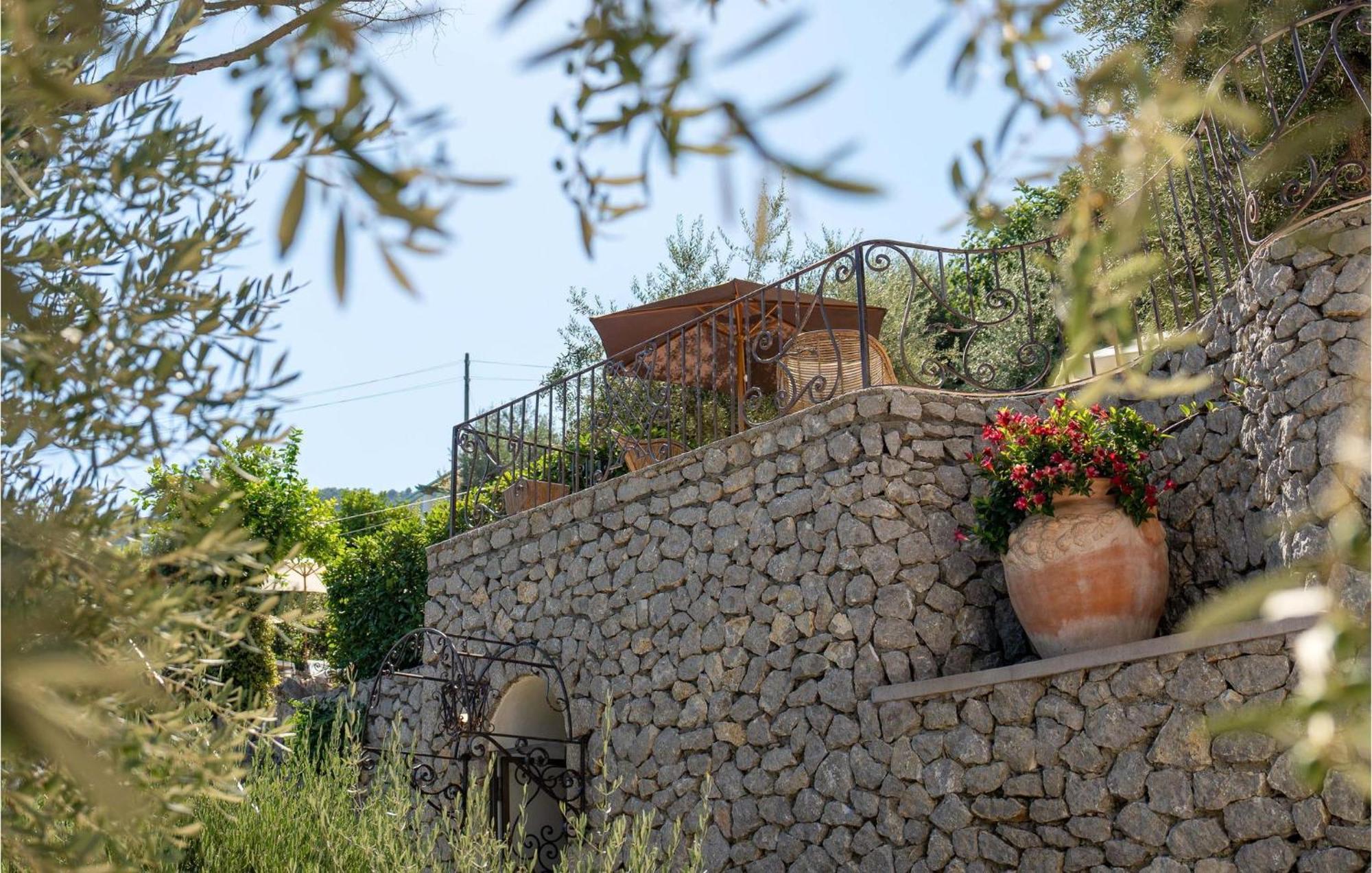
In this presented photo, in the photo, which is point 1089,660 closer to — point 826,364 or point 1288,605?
point 826,364

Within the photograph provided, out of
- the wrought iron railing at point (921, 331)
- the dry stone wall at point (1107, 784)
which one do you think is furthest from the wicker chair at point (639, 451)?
the dry stone wall at point (1107, 784)

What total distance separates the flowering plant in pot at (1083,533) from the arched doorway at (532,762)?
3.67 m

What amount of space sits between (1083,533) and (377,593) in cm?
816

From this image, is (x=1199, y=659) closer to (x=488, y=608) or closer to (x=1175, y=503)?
(x=1175, y=503)

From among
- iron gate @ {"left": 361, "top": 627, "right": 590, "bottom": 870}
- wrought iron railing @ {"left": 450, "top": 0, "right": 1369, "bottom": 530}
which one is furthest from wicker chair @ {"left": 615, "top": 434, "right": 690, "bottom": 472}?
iron gate @ {"left": 361, "top": 627, "right": 590, "bottom": 870}

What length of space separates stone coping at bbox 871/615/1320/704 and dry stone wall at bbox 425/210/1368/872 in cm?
6

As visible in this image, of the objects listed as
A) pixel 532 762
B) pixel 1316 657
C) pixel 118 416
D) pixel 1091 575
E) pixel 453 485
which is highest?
pixel 453 485

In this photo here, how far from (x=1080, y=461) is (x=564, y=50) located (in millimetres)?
4702

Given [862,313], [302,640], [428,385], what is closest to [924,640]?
[862,313]

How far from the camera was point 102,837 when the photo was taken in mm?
1283

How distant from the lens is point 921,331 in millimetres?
8781

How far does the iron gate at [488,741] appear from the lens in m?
7.49

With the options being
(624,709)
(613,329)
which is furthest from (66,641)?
(613,329)

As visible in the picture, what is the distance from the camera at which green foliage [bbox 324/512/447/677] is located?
11562 mm
